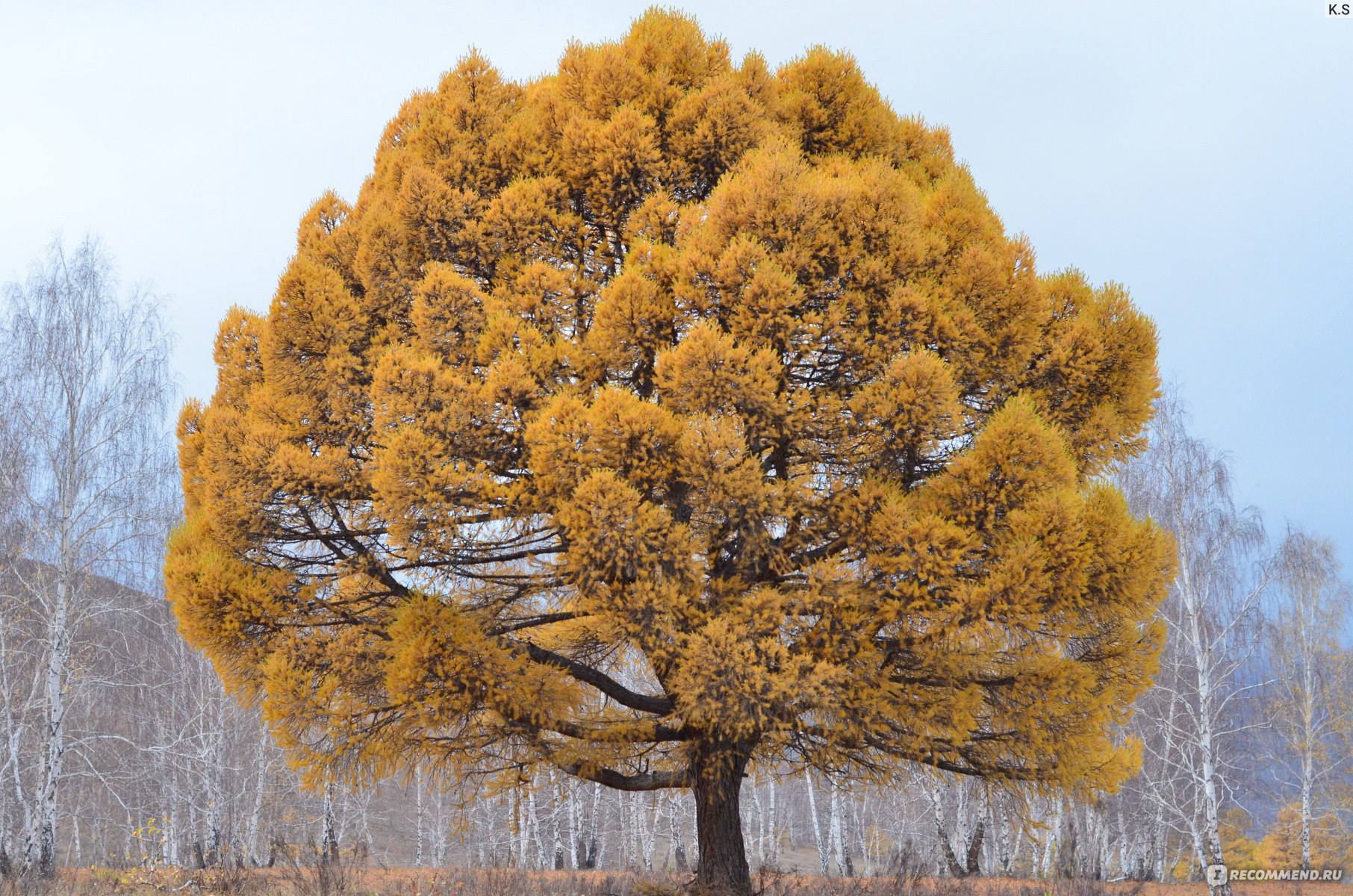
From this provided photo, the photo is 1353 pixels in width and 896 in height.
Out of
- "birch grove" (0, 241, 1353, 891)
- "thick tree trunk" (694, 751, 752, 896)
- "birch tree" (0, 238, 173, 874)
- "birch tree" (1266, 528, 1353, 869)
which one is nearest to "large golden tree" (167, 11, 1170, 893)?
"thick tree trunk" (694, 751, 752, 896)

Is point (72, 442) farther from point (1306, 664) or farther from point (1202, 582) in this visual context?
point (1306, 664)

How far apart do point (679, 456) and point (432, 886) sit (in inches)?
228

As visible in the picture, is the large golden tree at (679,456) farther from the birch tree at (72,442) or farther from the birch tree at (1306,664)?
the birch tree at (1306,664)

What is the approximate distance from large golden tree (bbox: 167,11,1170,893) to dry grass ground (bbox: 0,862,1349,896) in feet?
4.15

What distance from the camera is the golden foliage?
22.8 feet

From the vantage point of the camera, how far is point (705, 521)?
286 inches

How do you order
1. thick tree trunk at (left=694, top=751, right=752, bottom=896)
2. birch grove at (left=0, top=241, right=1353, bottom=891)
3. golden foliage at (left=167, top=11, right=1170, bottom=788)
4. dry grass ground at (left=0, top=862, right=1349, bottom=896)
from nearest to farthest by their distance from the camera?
golden foliage at (left=167, top=11, right=1170, bottom=788)
thick tree trunk at (left=694, top=751, right=752, bottom=896)
dry grass ground at (left=0, top=862, right=1349, bottom=896)
birch grove at (left=0, top=241, right=1353, bottom=891)

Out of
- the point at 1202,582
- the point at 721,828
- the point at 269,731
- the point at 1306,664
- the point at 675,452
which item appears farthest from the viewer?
the point at 1306,664

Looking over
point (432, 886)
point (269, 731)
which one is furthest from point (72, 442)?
point (432, 886)

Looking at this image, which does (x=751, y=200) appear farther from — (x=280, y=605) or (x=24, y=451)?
(x=24, y=451)

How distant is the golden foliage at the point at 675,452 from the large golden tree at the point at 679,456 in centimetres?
3

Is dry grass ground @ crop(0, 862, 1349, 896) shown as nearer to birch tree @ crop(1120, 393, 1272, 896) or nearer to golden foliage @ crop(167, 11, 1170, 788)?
golden foliage @ crop(167, 11, 1170, 788)

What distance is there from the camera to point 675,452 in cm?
681

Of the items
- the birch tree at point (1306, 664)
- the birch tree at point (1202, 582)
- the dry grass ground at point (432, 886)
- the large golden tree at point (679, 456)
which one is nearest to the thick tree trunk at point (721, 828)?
the large golden tree at point (679, 456)
